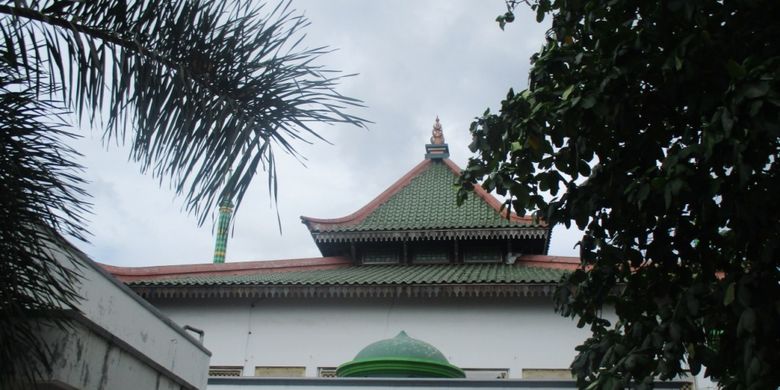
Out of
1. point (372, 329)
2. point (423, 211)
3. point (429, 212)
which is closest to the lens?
point (372, 329)

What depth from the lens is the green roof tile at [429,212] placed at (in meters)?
17.0

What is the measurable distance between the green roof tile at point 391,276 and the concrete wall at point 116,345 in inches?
312

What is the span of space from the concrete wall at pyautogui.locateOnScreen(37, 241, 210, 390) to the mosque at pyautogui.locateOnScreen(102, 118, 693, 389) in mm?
7085

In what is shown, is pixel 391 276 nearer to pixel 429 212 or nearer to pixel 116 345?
pixel 429 212

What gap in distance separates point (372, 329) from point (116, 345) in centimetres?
973

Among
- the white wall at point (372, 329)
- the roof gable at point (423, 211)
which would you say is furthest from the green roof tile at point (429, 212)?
the white wall at point (372, 329)

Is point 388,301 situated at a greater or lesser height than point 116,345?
greater

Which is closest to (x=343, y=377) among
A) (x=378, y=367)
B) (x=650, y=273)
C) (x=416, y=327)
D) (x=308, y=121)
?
(x=378, y=367)

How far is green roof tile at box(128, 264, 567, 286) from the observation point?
1435 centimetres

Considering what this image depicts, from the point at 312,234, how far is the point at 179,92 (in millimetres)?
13693

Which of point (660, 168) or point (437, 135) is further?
point (437, 135)

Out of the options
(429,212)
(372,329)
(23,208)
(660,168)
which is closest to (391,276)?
(372,329)

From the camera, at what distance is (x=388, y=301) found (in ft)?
49.1

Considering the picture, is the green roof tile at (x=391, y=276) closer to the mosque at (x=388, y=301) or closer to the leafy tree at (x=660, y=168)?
the mosque at (x=388, y=301)
